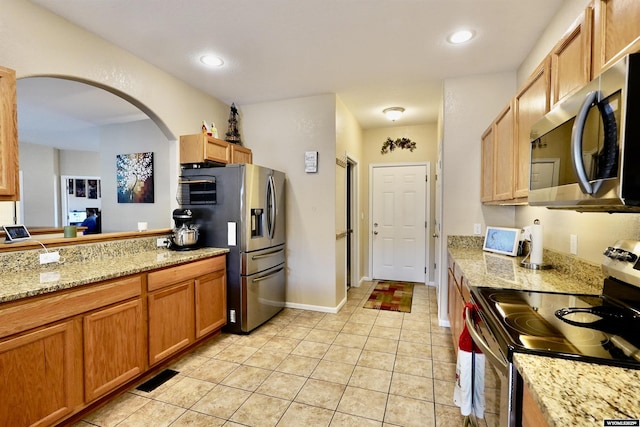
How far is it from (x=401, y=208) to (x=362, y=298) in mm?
1651

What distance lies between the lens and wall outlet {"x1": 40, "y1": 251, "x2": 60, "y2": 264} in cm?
203

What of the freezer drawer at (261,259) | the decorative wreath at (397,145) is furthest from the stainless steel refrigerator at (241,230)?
the decorative wreath at (397,145)

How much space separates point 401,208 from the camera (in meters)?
4.93

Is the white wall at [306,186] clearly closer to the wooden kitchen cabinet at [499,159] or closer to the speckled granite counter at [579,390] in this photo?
the wooden kitchen cabinet at [499,159]

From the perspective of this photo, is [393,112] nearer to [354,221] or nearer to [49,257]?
[354,221]

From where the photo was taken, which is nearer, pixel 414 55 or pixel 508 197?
pixel 508 197

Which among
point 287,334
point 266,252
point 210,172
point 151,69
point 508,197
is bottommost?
point 287,334

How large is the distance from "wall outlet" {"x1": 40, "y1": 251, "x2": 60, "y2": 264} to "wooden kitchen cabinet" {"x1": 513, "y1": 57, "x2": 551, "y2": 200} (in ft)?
9.81

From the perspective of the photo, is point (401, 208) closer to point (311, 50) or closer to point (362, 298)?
point (362, 298)

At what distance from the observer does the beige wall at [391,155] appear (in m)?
4.76

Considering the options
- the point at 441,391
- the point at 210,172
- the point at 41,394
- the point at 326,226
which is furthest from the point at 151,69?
the point at 441,391

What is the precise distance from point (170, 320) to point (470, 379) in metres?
2.11

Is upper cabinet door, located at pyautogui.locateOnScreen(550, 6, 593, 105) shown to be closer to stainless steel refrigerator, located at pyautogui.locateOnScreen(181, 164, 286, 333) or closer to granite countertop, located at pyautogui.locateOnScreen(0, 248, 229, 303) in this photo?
stainless steel refrigerator, located at pyautogui.locateOnScreen(181, 164, 286, 333)

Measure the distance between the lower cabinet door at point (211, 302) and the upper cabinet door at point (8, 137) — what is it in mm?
1375
